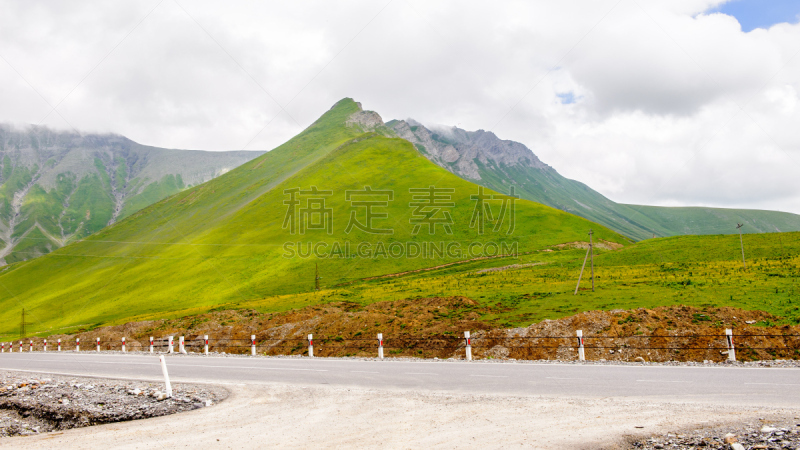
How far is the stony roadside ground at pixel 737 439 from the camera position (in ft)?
26.2

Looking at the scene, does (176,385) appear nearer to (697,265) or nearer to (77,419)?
(77,419)

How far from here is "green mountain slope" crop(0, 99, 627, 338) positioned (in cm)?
10588

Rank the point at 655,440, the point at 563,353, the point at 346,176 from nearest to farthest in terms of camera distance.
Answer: the point at 655,440 < the point at 563,353 < the point at 346,176

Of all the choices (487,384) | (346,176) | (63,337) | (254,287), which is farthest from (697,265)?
(346,176)

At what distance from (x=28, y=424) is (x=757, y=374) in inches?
890

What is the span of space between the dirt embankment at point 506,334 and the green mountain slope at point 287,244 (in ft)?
120

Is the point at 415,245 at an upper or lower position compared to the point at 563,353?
upper

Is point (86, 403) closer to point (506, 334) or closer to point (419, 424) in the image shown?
point (419, 424)

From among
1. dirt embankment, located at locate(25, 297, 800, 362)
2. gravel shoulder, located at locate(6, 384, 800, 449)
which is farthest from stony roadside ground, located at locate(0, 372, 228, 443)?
dirt embankment, located at locate(25, 297, 800, 362)

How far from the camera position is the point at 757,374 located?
15898mm

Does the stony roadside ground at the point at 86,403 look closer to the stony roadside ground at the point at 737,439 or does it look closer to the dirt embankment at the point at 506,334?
the stony roadside ground at the point at 737,439

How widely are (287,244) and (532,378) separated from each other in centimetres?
11387

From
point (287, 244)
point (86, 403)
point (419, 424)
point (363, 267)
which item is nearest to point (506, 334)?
point (419, 424)

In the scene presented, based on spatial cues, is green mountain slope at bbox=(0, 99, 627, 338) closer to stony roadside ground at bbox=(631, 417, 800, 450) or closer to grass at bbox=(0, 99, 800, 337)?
grass at bbox=(0, 99, 800, 337)
